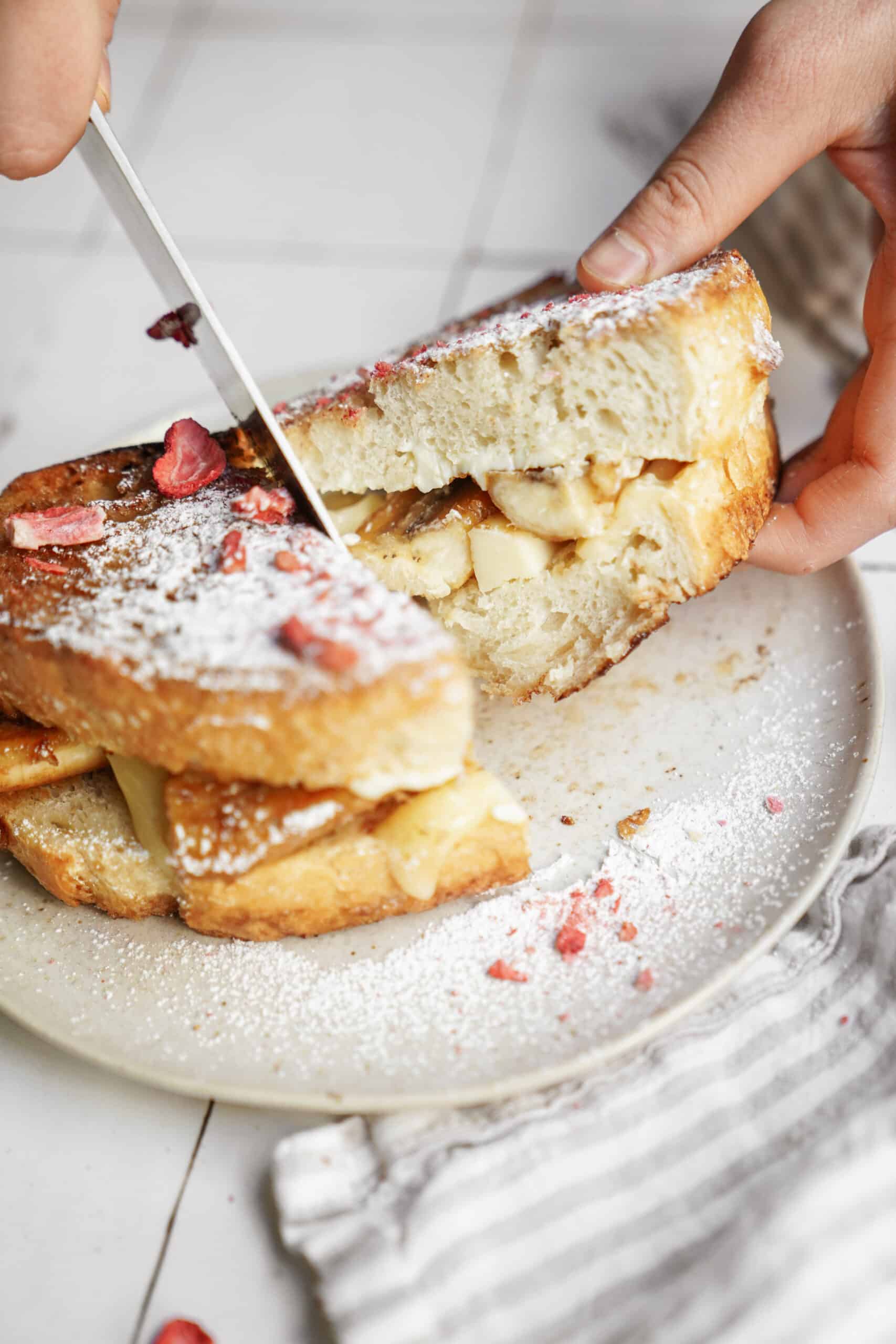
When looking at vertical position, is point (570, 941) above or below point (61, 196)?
below

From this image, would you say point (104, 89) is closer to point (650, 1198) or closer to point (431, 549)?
point (431, 549)

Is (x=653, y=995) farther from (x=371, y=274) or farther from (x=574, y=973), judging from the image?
(x=371, y=274)

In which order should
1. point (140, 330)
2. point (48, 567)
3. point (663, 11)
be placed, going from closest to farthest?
point (48, 567) < point (140, 330) < point (663, 11)

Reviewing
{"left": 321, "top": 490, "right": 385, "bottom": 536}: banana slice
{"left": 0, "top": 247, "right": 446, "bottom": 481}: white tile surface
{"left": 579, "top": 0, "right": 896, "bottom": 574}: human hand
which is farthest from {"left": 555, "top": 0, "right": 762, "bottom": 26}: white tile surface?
{"left": 321, "top": 490, "right": 385, "bottom": 536}: banana slice

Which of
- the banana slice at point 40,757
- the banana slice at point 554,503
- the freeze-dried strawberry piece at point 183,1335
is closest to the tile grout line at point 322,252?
the banana slice at point 554,503

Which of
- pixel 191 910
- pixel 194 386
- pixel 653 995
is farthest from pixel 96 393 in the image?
Result: pixel 653 995

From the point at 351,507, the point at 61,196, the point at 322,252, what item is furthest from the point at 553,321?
the point at 61,196
